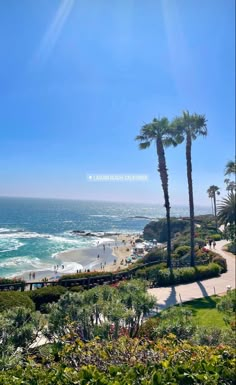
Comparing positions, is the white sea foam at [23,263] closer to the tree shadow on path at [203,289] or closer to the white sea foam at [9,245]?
the white sea foam at [9,245]

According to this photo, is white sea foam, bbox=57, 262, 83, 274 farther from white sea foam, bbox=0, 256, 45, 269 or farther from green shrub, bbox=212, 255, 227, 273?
green shrub, bbox=212, 255, 227, 273

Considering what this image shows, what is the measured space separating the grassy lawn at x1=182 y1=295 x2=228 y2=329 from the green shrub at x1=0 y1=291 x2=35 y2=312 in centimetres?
670

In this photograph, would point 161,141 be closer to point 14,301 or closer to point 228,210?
point 228,210

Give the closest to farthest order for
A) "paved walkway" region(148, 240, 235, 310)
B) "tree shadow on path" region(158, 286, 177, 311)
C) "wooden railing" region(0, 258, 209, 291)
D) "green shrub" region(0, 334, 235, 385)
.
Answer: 1. "green shrub" region(0, 334, 235, 385)
2. "tree shadow on path" region(158, 286, 177, 311)
3. "paved walkway" region(148, 240, 235, 310)
4. "wooden railing" region(0, 258, 209, 291)

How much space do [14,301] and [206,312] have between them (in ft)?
27.7

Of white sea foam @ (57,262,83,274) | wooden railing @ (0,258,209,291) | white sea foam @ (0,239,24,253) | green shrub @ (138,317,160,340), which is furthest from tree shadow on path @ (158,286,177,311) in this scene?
white sea foam @ (0,239,24,253)

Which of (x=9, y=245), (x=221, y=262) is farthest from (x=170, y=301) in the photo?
(x=9, y=245)

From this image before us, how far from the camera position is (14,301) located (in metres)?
11.5

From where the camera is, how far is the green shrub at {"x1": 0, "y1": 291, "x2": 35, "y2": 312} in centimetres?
1102

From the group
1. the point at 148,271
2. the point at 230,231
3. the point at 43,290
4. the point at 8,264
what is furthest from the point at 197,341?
the point at 8,264

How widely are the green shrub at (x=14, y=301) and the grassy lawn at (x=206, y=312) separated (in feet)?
22.0

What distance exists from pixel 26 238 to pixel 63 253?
17538mm

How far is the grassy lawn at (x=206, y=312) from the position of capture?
453 inches

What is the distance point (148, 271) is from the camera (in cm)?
2058
